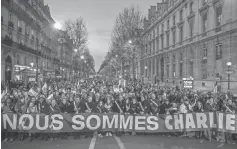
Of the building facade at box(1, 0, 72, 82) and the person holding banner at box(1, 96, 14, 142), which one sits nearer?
the person holding banner at box(1, 96, 14, 142)

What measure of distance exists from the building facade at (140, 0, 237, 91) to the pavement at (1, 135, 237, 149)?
43.9ft

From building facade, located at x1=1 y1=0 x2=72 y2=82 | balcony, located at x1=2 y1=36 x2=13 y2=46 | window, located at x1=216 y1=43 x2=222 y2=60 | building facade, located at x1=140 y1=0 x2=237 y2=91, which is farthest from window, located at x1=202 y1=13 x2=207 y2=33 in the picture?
balcony, located at x1=2 y1=36 x2=13 y2=46

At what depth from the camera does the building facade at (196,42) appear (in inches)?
1050

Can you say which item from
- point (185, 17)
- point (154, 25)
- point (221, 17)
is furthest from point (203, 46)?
point (154, 25)

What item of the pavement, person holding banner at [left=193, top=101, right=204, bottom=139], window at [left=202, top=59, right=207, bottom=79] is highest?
window at [left=202, top=59, right=207, bottom=79]

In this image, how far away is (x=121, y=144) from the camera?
8820 millimetres

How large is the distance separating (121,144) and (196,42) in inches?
1130

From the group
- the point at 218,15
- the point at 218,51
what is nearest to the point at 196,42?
the point at 218,51

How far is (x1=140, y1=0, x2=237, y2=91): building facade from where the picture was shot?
26.7 meters

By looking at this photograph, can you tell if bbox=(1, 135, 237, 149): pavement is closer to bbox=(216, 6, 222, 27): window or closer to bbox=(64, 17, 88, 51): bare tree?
bbox=(216, 6, 222, 27): window

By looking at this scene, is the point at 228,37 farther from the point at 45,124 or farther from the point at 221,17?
the point at 45,124

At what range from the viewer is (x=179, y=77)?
137 ft

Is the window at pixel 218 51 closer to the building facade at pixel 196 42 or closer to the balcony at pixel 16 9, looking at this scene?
the building facade at pixel 196 42

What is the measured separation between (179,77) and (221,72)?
13.8 metres
